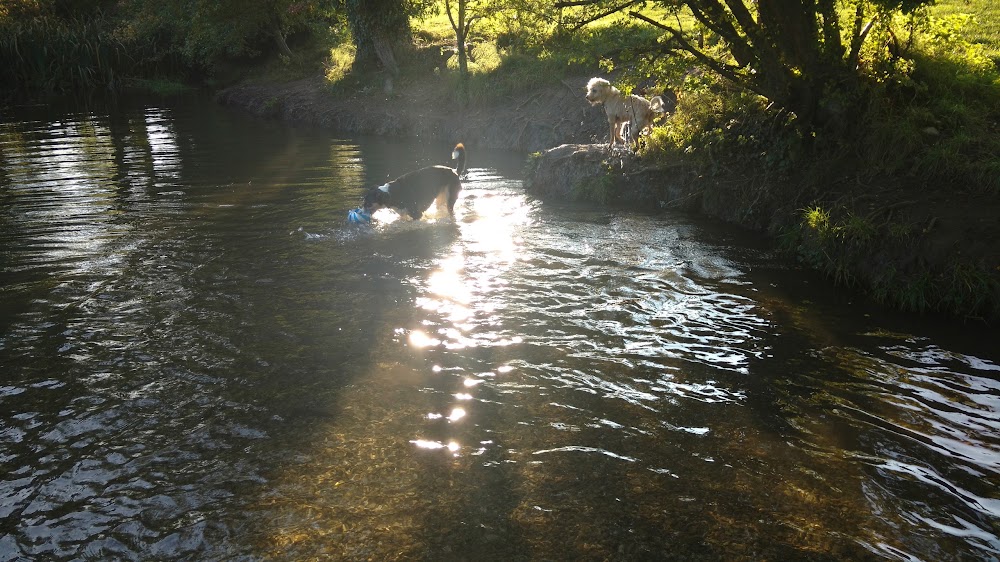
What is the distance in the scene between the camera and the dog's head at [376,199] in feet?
37.1

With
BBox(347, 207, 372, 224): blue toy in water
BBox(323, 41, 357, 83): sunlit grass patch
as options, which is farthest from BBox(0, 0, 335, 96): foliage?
BBox(347, 207, 372, 224): blue toy in water

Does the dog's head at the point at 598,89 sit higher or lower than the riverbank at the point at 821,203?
higher

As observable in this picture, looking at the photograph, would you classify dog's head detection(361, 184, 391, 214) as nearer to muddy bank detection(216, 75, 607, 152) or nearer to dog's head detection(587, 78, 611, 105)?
dog's head detection(587, 78, 611, 105)

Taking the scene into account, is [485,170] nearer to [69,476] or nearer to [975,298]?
[975,298]

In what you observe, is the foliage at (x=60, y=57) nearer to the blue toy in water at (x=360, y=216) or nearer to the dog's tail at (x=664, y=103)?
the blue toy in water at (x=360, y=216)

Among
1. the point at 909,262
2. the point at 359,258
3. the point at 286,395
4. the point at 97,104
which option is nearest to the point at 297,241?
the point at 359,258

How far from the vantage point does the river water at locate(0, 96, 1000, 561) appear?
435cm

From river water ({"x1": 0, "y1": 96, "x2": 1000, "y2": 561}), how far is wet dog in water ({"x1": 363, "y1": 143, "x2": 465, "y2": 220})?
0.93 meters

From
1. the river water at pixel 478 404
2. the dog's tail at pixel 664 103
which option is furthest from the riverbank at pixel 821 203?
the dog's tail at pixel 664 103

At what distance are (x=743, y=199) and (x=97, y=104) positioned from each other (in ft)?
105

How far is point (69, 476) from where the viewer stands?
16.0ft

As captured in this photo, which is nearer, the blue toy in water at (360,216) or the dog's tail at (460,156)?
the blue toy in water at (360,216)

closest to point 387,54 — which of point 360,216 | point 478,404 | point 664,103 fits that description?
point 664,103

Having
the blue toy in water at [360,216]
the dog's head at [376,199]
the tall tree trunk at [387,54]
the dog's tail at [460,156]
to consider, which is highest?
the tall tree trunk at [387,54]
